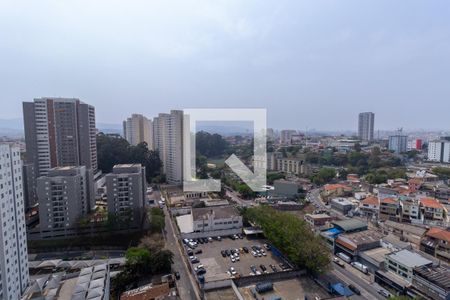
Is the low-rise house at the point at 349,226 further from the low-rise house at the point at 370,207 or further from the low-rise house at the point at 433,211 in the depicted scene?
the low-rise house at the point at 433,211

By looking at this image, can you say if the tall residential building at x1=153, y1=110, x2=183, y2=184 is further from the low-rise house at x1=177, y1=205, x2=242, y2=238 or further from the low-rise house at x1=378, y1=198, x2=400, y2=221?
the low-rise house at x1=378, y1=198, x2=400, y2=221

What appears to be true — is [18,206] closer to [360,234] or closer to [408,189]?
[360,234]

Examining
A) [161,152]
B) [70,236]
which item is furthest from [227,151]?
[70,236]

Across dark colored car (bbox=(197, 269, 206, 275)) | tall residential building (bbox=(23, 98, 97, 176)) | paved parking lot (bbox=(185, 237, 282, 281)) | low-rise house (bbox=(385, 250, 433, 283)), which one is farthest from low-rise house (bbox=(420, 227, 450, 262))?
tall residential building (bbox=(23, 98, 97, 176))

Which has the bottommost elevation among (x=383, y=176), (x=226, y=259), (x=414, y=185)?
(x=226, y=259)

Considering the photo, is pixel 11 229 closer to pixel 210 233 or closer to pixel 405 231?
pixel 210 233

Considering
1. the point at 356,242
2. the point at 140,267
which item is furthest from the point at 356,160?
the point at 140,267
